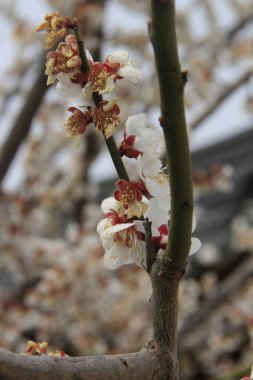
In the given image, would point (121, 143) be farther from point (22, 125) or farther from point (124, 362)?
point (22, 125)

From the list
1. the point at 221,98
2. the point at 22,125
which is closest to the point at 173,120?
the point at 22,125

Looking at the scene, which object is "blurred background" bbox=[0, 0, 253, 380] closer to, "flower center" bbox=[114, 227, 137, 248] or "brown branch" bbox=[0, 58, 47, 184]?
"brown branch" bbox=[0, 58, 47, 184]

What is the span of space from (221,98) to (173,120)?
3170mm

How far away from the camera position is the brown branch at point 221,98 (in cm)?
376

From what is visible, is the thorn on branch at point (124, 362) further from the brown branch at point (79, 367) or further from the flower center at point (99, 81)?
the flower center at point (99, 81)

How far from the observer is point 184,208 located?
0.80 metres

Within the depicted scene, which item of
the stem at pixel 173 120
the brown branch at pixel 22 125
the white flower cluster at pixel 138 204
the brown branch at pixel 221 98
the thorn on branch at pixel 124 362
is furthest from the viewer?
the brown branch at pixel 221 98

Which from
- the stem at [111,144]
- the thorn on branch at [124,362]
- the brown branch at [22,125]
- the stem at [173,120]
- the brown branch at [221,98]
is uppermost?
the brown branch at [221,98]

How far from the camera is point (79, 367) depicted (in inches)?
30.2

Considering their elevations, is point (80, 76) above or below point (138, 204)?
above

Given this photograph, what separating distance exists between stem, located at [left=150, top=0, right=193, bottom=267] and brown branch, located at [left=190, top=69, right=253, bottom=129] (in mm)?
2951

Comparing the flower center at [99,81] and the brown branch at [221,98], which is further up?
the brown branch at [221,98]

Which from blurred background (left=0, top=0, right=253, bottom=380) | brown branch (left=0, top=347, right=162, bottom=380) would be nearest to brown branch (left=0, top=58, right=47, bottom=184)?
blurred background (left=0, top=0, right=253, bottom=380)

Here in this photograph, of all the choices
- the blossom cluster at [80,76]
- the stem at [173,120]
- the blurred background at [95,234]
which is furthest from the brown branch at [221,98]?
the stem at [173,120]
